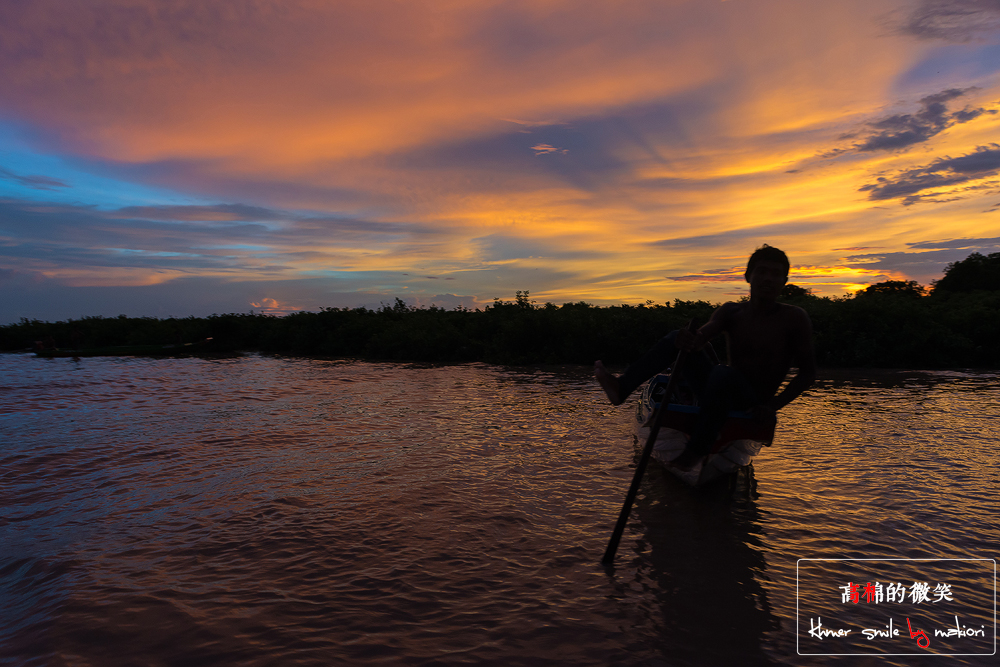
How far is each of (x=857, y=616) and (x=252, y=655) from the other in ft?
14.4

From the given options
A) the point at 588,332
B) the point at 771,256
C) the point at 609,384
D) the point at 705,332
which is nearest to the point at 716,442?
the point at 705,332

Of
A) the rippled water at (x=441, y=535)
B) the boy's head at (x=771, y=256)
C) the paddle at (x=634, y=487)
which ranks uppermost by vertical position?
the boy's head at (x=771, y=256)

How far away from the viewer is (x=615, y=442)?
30.6ft

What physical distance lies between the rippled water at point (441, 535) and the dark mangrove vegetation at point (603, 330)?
1060 cm

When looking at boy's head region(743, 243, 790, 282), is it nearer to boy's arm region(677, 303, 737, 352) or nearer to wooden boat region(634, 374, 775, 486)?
boy's arm region(677, 303, 737, 352)

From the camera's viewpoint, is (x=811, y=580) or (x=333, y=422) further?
(x=333, y=422)

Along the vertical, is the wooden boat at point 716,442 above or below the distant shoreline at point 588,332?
below

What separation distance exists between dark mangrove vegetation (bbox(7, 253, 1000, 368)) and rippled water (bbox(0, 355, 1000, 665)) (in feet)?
34.8

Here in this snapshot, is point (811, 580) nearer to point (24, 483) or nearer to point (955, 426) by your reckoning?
point (955, 426)

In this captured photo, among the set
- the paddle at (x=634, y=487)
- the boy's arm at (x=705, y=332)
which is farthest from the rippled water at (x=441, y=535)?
the boy's arm at (x=705, y=332)

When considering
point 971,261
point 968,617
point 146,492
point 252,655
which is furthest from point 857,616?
point 971,261

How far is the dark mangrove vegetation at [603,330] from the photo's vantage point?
795 inches

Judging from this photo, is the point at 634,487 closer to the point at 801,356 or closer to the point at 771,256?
the point at 801,356

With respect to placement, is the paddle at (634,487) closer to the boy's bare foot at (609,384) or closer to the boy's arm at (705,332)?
the boy's arm at (705,332)
